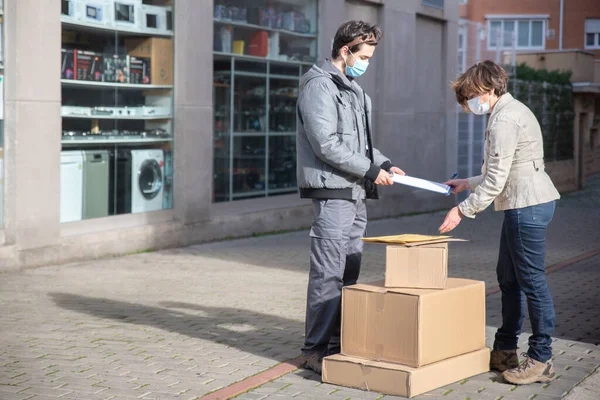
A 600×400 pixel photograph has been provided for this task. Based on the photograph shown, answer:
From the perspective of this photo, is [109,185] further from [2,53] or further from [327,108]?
[327,108]

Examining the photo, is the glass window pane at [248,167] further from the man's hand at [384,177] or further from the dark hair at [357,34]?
the man's hand at [384,177]

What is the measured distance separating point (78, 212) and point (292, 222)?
4.46 metres

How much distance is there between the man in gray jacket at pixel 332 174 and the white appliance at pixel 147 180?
269 inches

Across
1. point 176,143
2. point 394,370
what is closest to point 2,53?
point 176,143

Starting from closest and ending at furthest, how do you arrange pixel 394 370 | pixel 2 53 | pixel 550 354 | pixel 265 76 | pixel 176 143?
pixel 394 370 → pixel 550 354 → pixel 2 53 → pixel 176 143 → pixel 265 76

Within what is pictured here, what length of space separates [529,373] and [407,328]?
0.83 m

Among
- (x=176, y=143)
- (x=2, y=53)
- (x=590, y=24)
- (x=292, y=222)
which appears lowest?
(x=292, y=222)

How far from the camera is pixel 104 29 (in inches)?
474

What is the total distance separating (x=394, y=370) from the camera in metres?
5.60

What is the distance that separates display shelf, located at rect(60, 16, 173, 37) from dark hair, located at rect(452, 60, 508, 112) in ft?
21.3

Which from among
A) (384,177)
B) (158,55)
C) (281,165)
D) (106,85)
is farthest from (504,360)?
(281,165)

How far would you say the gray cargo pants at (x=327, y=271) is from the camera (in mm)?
6125

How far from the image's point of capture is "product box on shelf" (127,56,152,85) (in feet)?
41.4

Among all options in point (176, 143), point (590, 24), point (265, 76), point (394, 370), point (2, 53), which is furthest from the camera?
point (590, 24)
